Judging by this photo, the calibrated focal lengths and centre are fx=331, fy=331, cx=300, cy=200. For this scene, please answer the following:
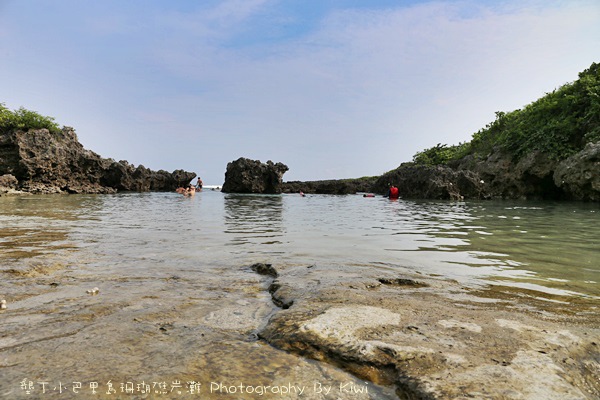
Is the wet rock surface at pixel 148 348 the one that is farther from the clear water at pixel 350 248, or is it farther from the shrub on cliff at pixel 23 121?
the shrub on cliff at pixel 23 121

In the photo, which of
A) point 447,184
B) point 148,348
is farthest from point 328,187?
point 148,348

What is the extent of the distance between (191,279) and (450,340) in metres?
A: 2.93

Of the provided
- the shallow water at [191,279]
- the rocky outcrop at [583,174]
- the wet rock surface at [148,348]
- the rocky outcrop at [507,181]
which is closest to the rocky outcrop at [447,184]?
the rocky outcrop at [507,181]

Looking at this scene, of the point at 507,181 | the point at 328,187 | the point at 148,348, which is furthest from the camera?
the point at 328,187

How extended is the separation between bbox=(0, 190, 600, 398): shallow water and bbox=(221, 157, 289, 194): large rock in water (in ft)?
125

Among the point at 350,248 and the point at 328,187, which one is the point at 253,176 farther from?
the point at 350,248

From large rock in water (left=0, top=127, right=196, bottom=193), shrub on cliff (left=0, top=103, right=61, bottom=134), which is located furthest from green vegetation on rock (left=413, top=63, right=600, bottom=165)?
shrub on cliff (left=0, top=103, right=61, bottom=134)

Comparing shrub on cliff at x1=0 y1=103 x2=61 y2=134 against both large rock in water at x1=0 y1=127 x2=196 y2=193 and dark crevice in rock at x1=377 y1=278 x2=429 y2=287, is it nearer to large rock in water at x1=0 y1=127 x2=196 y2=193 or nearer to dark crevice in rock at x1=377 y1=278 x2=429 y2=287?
large rock in water at x1=0 y1=127 x2=196 y2=193

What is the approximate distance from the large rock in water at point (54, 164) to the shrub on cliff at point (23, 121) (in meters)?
1.32

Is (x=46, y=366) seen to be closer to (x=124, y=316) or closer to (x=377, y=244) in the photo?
(x=124, y=316)

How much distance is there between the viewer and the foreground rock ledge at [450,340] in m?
1.61

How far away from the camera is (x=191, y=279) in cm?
395

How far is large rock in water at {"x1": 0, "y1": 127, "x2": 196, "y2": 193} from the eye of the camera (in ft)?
98.9

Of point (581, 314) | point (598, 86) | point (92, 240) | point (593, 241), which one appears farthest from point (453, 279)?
point (598, 86)
